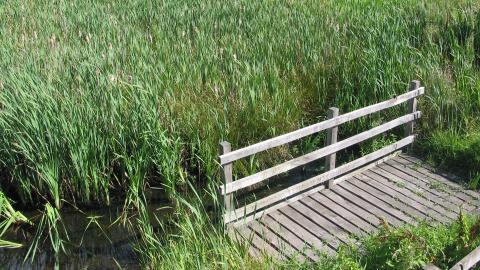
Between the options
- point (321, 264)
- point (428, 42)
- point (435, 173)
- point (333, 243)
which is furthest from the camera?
point (428, 42)

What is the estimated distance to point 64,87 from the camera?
538 cm

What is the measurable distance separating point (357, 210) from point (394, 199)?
463mm

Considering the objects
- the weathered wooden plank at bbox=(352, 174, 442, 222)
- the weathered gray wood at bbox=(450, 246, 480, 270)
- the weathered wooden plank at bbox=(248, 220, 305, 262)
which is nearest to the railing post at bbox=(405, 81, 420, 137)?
the weathered wooden plank at bbox=(352, 174, 442, 222)

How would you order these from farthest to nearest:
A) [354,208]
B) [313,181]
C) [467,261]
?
[313,181], [354,208], [467,261]

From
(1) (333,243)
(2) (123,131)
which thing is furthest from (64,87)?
(1) (333,243)

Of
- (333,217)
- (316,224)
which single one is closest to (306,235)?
(316,224)

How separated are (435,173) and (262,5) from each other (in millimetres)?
4489

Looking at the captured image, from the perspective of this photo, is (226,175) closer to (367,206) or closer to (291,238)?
(291,238)

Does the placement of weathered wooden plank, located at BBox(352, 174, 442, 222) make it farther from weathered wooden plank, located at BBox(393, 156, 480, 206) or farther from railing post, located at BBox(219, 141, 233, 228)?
railing post, located at BBox(219, 141, 233, 228)

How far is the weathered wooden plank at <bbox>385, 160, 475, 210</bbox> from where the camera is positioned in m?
5.02

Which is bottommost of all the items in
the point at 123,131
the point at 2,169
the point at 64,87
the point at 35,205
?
the point at 35,205

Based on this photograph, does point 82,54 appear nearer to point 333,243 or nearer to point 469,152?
point 333,243

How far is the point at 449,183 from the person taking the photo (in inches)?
210

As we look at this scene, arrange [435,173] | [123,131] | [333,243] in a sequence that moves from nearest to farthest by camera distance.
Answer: [333,243], [123,131], [435,173]
